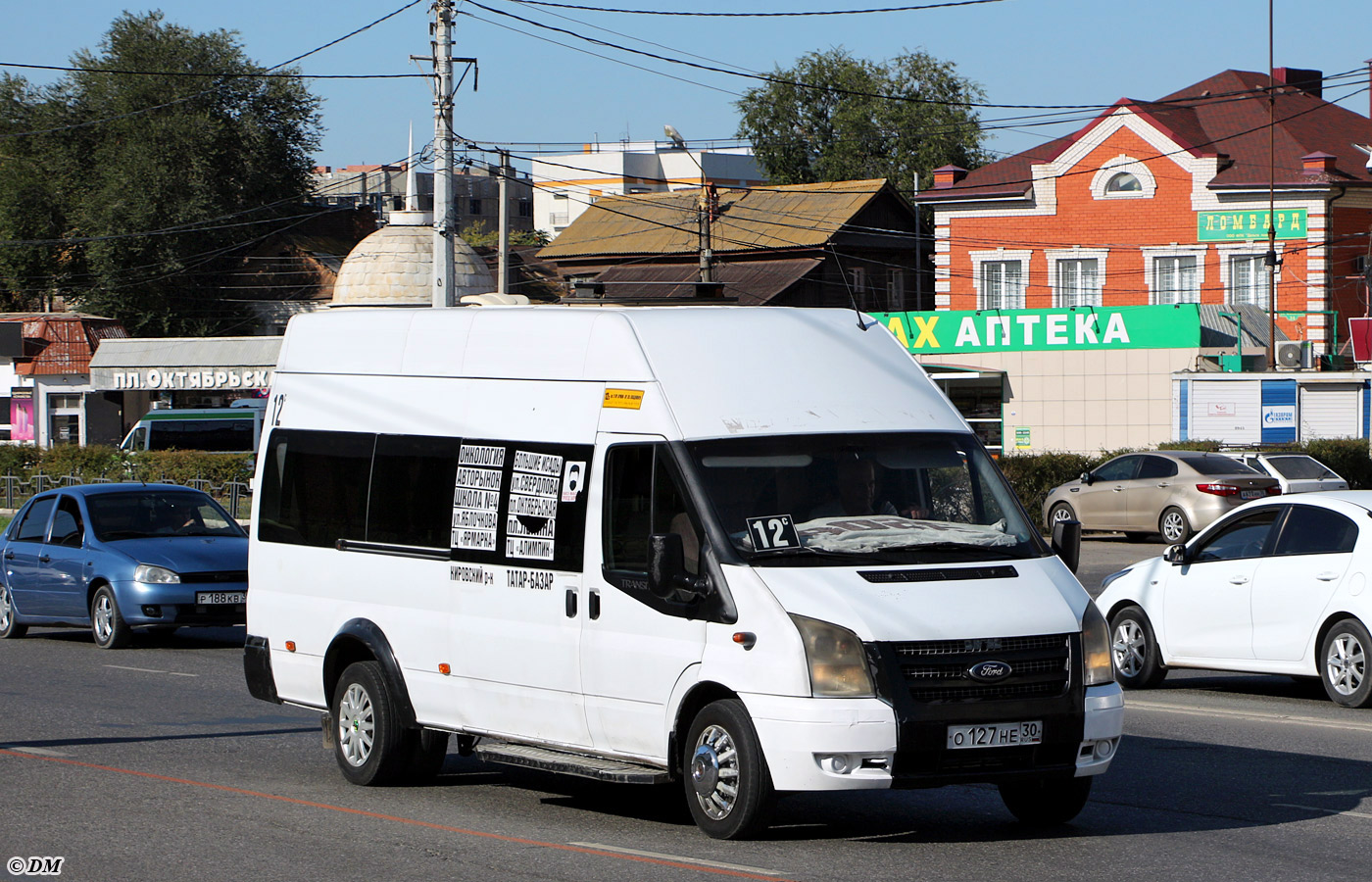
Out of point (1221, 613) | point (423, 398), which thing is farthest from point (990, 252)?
point (423, 398)

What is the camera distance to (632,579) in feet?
25.9

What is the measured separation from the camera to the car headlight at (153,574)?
17.1 m

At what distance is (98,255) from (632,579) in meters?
77.9

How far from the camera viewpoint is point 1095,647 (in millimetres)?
7520

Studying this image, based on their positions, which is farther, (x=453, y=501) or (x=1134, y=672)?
(x=1134, y=672)

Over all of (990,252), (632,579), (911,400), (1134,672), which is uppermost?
(990,252)

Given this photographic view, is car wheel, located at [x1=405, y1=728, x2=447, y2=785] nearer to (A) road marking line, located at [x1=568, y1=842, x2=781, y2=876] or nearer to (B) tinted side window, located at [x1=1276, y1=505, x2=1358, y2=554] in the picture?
(A) road marking line, located at [x1=568, y1=842, x2=781, y2=876]

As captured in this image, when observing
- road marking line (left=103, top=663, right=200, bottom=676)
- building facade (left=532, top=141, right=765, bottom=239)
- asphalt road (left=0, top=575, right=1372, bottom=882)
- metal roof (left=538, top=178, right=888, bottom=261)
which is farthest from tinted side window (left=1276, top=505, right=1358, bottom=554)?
building facade (left=532, top=141, right=765, bottom=239)

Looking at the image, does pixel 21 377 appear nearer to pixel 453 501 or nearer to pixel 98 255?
pixel 98 255

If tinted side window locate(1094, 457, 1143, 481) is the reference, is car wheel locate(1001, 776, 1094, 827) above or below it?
below

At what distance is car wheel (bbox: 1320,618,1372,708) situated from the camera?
1214 cm

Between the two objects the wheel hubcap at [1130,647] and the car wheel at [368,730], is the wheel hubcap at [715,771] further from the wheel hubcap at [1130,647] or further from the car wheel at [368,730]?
the wheel hubcap at [1130,647]

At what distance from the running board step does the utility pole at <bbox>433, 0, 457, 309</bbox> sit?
761 inches

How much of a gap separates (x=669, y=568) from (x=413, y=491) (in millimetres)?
2257
